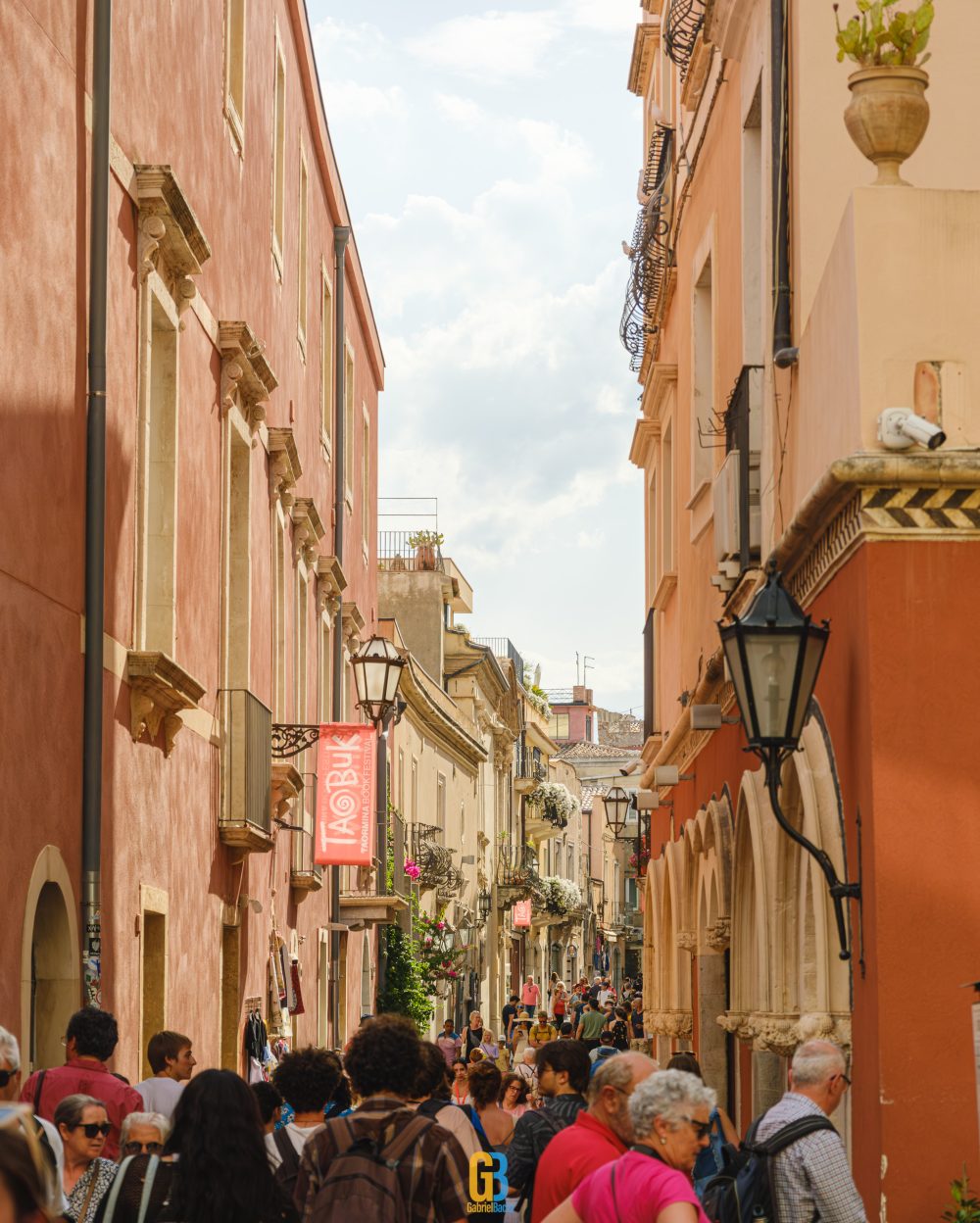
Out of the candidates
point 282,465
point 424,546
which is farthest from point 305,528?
point 424,546

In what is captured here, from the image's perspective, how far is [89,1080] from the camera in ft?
28.3

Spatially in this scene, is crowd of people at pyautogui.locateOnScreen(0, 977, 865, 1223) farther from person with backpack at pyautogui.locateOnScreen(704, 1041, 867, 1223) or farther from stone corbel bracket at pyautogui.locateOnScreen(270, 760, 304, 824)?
stone corbel bracket at pyautogui.locateOnScreen(270, 760, 304, 824)

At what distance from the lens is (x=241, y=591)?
59.7 feet

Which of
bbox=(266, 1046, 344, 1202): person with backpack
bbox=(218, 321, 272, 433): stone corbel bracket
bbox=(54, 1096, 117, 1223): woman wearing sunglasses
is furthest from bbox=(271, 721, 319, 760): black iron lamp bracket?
bbox=(54, 1096, 117, 1223): woman wearing sunglasses

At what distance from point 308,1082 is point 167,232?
303 inches

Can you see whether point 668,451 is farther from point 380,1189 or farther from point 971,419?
point 380,1189

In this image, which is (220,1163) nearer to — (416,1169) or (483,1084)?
(416,1169)

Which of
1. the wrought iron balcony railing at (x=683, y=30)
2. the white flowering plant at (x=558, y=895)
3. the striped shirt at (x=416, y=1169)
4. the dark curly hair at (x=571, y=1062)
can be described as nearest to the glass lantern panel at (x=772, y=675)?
the dark curly hair at (x=571, y=1062)

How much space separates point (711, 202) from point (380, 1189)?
37.5 ft

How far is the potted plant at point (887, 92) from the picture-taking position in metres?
9.09

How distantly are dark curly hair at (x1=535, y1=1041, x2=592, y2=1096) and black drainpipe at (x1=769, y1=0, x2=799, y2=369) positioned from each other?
3.94 m

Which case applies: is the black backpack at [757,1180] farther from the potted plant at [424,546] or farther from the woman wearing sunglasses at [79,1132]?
the potted plant at [424,546]

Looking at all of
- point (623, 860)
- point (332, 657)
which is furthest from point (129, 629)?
point (623, 860)

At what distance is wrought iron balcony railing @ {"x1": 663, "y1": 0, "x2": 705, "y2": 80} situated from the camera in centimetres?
1753
